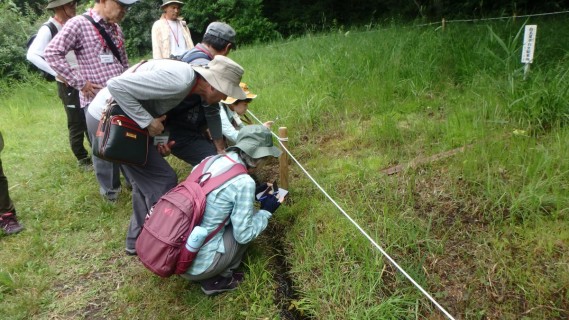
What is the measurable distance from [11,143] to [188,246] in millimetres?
5053

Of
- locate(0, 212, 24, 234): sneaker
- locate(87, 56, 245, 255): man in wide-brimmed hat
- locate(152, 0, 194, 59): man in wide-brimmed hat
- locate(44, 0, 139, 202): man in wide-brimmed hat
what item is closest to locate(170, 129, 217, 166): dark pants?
locate(87, 56, 245, 255): man in wide-brimmed hat

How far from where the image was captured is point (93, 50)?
11.0 ft

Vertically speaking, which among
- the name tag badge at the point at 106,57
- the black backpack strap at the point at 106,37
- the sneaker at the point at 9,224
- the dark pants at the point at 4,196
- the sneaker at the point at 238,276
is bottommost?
the sneaker at the point at 238,276

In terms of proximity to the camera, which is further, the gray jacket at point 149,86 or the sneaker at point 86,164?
the sneaker at point 86,164

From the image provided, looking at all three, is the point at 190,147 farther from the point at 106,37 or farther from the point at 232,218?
the point at 106,37

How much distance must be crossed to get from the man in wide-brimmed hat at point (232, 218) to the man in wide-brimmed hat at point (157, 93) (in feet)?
1.19

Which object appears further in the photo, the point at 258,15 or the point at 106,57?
the point at 258,15

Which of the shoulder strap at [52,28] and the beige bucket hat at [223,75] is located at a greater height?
the shoulder strap at [52,28]

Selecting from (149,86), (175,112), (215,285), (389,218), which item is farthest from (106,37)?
(389,218)

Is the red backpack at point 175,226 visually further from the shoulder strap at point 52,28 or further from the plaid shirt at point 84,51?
the shoulder strap at point 52,28

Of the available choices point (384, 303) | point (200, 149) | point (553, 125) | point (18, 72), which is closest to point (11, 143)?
point (200, 149)

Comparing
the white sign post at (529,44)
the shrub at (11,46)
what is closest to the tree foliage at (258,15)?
the shrub at (11,46)

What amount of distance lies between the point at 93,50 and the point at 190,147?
120cm

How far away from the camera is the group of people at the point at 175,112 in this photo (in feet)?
7.63
